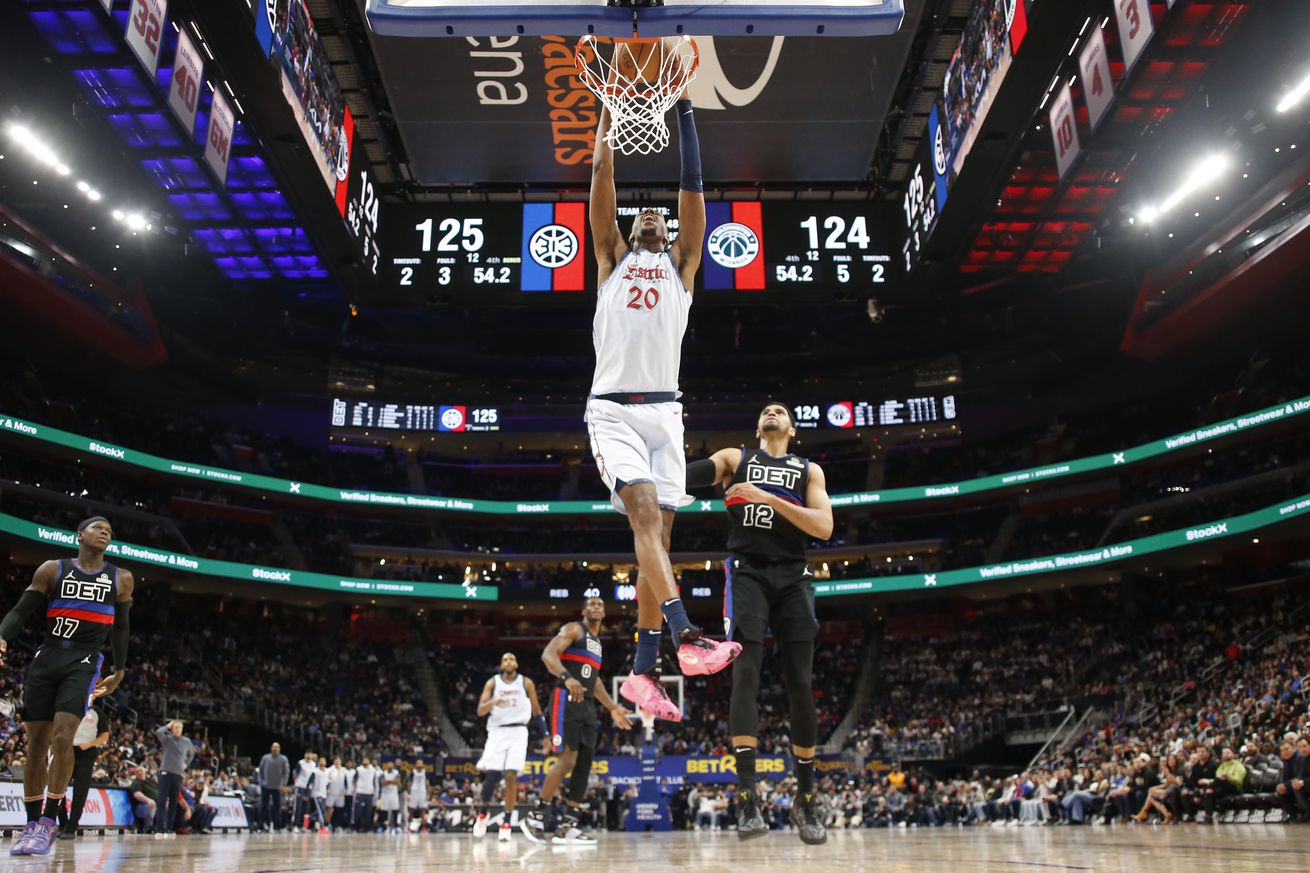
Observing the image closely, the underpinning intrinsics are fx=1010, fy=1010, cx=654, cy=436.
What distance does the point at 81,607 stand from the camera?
20.6ft

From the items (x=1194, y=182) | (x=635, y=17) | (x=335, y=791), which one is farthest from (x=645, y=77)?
(x=1194, y=182)

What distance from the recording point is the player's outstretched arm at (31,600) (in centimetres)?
586

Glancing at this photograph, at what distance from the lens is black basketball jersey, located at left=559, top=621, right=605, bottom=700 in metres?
9.52

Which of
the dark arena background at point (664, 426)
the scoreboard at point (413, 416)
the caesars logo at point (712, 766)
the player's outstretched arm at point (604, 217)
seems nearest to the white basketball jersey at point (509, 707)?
Result: the dark arena background at point (664, 426)

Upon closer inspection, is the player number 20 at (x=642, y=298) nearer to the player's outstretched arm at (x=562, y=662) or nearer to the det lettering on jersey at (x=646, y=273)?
the det lettering on jersey at (x=646, y=273)

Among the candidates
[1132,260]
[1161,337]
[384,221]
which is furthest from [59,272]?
[1161,337]

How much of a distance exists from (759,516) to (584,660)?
Answer: 15.3ft

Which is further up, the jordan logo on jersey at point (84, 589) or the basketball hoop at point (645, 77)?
the basketball hoop at point (645, 77)

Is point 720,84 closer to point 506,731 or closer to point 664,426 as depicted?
point 506,731

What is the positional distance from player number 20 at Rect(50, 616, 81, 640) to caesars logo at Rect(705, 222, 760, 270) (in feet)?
39.6

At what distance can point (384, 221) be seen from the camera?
17672mm

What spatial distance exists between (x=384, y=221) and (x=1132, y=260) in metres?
20.4

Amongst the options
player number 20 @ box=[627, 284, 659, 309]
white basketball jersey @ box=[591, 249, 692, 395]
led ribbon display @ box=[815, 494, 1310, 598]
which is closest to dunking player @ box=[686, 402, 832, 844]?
white basketball jersey @ box=[591, 249, 692, 395]

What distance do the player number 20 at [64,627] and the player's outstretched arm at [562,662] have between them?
157 inches
